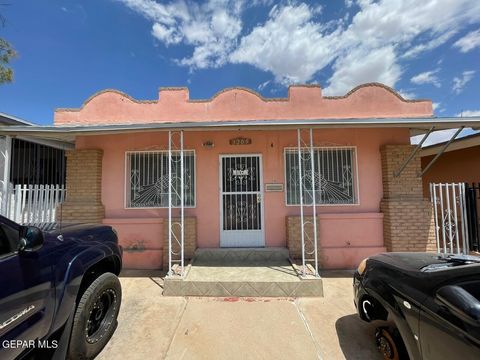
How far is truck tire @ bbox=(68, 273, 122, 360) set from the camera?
2.79 m

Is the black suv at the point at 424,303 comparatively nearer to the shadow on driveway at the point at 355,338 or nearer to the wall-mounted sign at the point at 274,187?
the shadow on driveway at the point at 355,338

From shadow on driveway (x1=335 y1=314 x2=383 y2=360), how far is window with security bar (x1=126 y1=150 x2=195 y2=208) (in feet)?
13.4

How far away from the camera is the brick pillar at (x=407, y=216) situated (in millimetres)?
5879

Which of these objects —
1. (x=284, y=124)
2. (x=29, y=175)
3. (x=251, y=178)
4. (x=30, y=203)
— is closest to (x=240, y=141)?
(x=251, y=178)

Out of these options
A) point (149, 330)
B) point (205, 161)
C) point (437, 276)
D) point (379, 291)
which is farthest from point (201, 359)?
point (205, 161)

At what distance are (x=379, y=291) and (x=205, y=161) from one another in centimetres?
459

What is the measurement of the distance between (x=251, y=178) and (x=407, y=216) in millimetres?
3590

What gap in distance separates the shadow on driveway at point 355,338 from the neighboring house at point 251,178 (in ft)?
7.08

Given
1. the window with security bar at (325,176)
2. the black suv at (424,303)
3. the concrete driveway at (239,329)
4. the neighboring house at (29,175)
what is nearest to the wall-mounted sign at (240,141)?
the window with security bar at (325,176)

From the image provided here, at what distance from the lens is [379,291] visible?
2893mm

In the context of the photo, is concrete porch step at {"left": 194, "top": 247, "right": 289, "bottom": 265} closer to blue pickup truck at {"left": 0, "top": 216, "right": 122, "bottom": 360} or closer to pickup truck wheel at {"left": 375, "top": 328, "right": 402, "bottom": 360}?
blue pickup truck at {"left": 0, "top": 216, "right": 122, "bottom": 360}

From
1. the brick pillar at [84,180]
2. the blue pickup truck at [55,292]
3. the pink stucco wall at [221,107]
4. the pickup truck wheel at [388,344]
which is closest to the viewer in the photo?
the blue pickup truck at [55,292]

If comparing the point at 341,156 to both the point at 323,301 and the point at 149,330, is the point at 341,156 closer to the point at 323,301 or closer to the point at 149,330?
the point at 323,301

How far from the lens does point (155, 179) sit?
6605 mm
